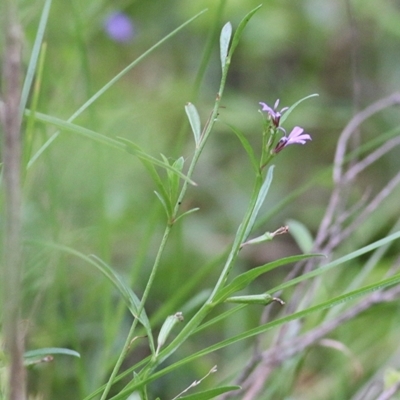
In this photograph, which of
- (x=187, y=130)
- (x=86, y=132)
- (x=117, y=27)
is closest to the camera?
(x=86, y=132)

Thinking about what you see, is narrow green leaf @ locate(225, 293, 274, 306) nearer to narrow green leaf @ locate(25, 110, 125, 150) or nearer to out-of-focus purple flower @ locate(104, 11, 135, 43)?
narrow green leaf @ locate(25, 110, 125, 150)

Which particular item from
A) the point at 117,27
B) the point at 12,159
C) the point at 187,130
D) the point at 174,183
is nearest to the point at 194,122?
the point at 174,183

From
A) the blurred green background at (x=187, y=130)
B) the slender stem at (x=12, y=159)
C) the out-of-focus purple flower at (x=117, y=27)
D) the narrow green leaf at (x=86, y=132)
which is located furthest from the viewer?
the out-of-focus purple flower at (x=117, y=27)

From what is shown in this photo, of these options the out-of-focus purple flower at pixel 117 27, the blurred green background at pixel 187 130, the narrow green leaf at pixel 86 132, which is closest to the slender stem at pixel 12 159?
the narrow green leaf at pixel 86 132

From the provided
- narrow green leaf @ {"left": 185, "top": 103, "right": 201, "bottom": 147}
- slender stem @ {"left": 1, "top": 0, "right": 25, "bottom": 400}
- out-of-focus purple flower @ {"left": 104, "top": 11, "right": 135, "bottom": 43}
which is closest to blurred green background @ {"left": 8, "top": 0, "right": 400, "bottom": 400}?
out-of-focus purple flower @ {"left": 104, "top": 11, "right": 135, "bottom": 43}

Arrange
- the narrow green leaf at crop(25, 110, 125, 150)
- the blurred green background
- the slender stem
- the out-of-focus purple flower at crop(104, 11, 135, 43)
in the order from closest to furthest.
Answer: the slender stem
the narrow green leaf at crop(25, 110, 125, 150)
the blurred green background
the out-of-focus purple flower at crop(104, 11, 135, 43)

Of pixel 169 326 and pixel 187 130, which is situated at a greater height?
pixel 169 326

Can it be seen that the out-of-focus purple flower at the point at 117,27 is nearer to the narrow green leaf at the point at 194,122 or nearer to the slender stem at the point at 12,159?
the narrow green leaf at the point at 194,122

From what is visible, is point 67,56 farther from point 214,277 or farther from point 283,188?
point 283,188

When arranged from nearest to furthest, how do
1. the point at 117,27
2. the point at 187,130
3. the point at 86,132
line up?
1. the point at 86,132
2. the point at 117,27
3. the point at 187,130

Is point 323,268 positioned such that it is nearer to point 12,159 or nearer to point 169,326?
point 169,326
